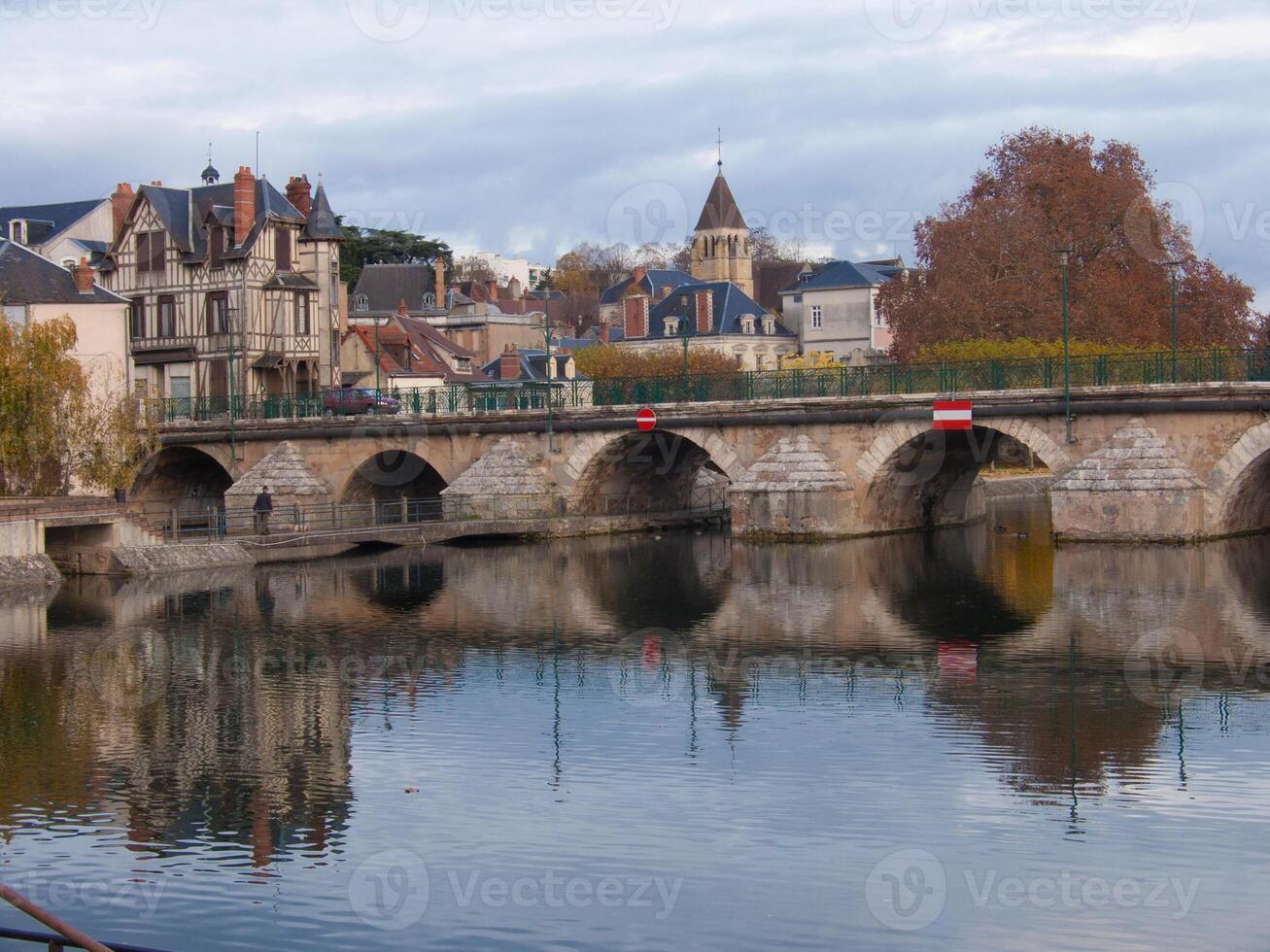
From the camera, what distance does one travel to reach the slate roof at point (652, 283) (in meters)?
104

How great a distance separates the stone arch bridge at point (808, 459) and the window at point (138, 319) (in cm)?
480

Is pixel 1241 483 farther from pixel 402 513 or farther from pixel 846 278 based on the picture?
pixel 846 278

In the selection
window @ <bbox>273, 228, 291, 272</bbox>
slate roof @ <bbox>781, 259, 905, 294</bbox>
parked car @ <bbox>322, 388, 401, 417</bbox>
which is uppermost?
slate roof @ <bbox>781, 259, 905, 294</bbox>

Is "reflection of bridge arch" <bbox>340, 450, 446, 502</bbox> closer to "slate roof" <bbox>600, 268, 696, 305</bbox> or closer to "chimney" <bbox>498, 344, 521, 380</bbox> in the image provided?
"chimney" <bbox>498, 344, 521, 380</bbox>

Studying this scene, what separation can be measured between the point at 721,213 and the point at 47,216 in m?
55.2

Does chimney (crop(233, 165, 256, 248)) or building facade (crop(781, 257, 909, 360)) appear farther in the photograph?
building facade (crop(781, 257, 909, 360))

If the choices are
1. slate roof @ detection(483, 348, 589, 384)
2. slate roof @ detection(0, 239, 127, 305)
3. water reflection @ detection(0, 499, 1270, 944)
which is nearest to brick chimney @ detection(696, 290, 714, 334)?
slate roof @ detection(483, 348, 589, 384)

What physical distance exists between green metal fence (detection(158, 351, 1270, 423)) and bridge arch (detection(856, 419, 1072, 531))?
1276 mm

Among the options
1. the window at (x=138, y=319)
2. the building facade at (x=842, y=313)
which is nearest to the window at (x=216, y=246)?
the window at (x=138, y=319)

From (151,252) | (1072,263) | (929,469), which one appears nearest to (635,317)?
(1072,263)

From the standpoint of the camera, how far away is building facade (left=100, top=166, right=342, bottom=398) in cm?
5594

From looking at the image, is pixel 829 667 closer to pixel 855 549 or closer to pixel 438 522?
pixel 855 549

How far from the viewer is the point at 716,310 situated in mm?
92875

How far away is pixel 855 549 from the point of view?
135 feet
